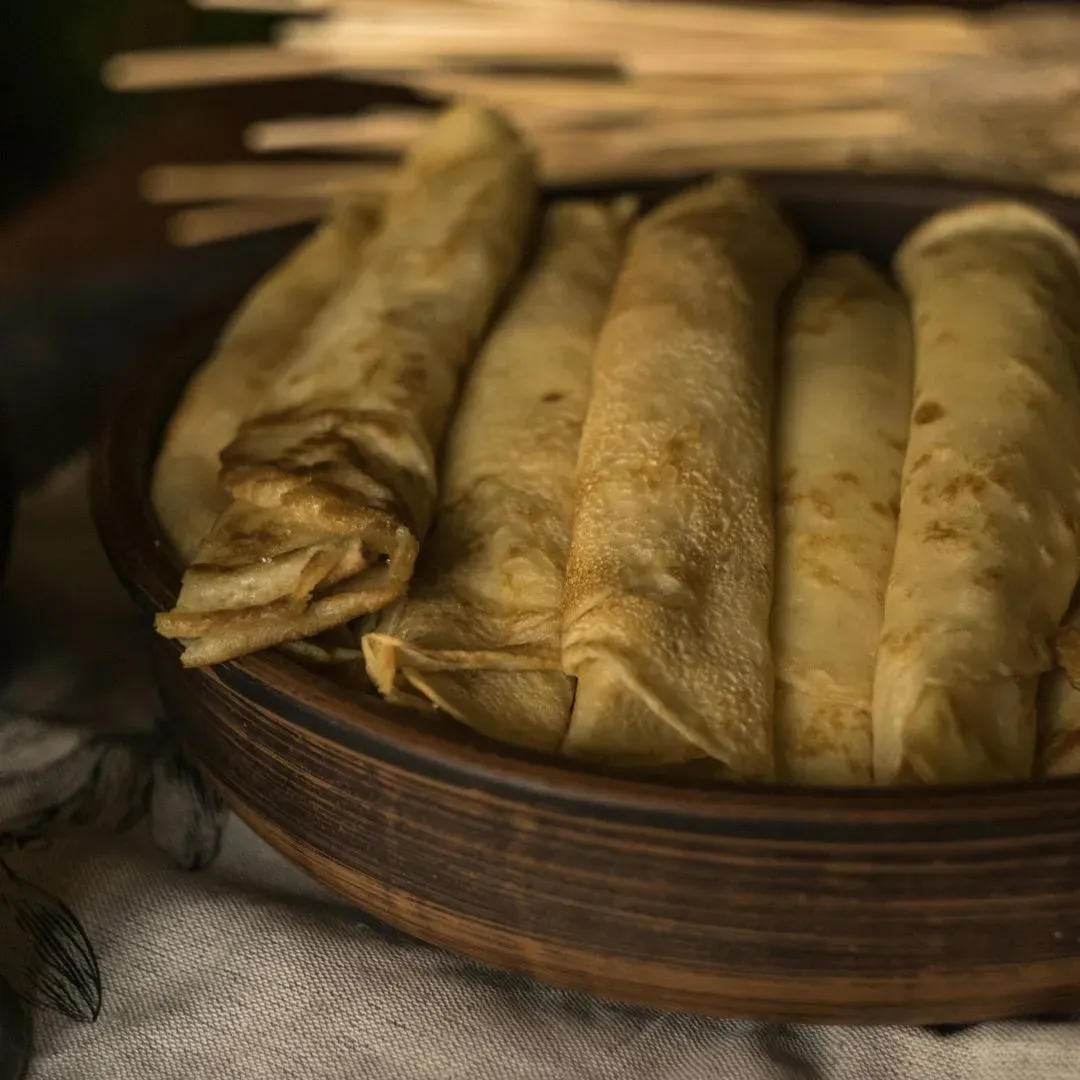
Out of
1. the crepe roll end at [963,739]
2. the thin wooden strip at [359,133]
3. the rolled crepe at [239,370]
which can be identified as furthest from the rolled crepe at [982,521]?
the thin wooden strip at [359,133]

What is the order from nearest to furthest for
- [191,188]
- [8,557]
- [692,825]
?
[692,825]
[8,557]
[191,188]

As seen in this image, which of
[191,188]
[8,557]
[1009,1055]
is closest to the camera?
[1009,1055]

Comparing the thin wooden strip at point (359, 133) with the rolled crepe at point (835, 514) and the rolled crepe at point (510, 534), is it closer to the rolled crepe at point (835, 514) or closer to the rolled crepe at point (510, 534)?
the rolled crepe at point (510, 534)

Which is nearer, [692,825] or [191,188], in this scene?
[692,825]

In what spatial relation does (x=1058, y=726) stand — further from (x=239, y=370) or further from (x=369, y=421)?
(x=239, y=370)

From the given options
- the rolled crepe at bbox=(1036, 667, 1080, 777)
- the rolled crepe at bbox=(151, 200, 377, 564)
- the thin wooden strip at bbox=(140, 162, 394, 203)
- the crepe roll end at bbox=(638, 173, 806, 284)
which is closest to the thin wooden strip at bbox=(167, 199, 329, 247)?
the thin wooden strip at bbox=(140, 162, 394, 203)

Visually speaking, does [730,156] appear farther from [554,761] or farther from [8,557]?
[554,761]

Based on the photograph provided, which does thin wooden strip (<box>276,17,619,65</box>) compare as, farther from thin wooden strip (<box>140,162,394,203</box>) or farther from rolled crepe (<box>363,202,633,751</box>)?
rolled crepe (<box>363,202,633,751</box>)

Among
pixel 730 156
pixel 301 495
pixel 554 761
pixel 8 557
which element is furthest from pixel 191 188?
pixel 554 761

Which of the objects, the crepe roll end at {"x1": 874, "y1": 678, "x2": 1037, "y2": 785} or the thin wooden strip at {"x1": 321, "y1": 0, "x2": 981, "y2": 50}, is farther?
the thin wooden strip at {"x1": 321, "y1": 0, "x2": 981, "y2": 50}
